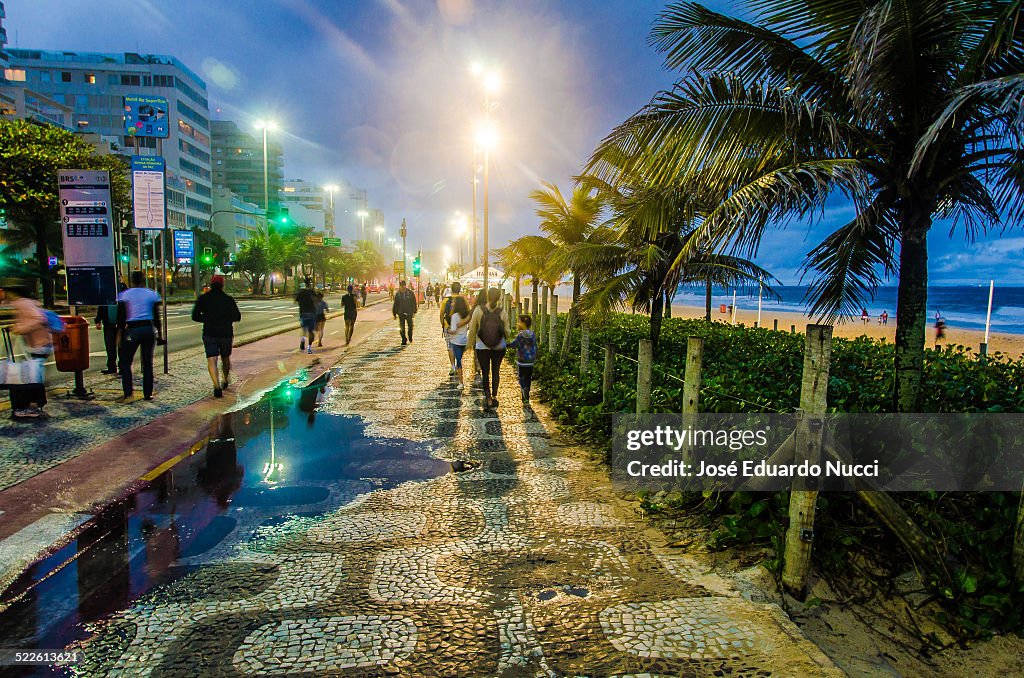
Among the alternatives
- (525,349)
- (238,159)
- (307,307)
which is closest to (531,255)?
(307,307)

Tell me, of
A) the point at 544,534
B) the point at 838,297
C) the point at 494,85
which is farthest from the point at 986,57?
the point at 494,85

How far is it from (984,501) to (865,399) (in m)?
1.83

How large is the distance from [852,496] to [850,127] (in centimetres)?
325

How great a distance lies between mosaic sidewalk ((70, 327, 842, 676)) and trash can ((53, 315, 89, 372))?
19.0ft

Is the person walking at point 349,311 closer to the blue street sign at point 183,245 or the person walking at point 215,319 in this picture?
the person walking at point 215,319

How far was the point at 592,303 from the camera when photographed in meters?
9.83

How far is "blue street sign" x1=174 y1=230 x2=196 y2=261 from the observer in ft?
104

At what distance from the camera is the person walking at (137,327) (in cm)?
831

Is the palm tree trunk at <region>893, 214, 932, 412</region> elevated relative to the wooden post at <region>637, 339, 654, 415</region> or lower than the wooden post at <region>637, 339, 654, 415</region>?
elevated

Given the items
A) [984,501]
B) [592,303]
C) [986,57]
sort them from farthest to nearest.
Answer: [592,303] < [986,57] < [984,501]

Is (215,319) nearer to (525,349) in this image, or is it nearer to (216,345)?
(216,345)

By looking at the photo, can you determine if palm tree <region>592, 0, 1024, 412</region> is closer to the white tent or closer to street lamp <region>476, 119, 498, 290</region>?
street lamp <region>476, 119, 498, 290</region>

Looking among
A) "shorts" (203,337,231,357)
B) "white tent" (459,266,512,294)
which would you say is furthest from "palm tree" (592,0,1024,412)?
"white tent" (459,266,512,294)

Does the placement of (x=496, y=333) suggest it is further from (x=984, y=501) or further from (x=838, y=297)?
(x=984, y=501)
